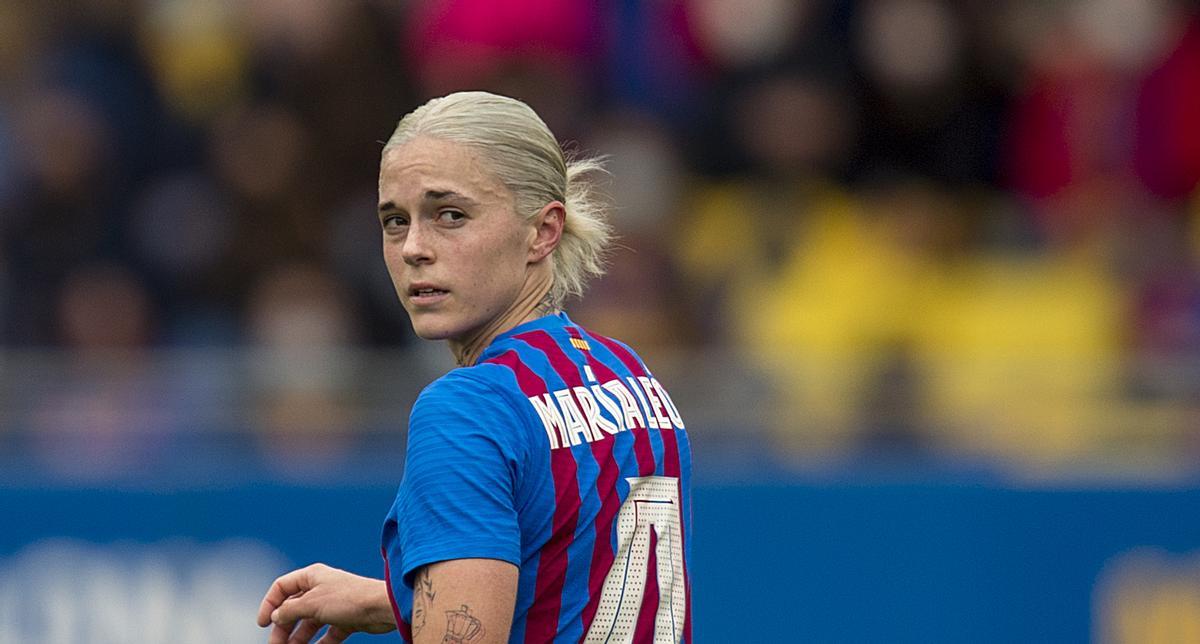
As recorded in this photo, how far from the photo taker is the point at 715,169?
8578 mm

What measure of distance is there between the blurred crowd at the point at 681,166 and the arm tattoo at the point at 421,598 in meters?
4.75

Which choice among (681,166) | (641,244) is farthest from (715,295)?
(681,166)

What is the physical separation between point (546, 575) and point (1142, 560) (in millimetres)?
4609

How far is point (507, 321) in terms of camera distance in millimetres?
3199

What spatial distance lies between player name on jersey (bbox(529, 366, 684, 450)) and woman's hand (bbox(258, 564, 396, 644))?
0.42 metres

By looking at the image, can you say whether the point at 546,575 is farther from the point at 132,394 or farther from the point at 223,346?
the point at 223,346

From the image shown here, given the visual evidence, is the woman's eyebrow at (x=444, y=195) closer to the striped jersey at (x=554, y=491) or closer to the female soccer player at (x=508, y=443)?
the female soccer player at (x=508, y=443)

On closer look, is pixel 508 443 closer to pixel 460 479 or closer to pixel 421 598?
pixel 460 479

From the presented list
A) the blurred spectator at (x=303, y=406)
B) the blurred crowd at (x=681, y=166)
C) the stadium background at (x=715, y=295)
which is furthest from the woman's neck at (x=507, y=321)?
the blurred crowd at (x=681, y=166)

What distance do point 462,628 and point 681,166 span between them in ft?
19.7

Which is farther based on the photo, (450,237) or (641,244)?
(641,244)

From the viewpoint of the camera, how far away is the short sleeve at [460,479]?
9.17 feet

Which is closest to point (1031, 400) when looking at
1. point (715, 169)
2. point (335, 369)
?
point (715, 169)

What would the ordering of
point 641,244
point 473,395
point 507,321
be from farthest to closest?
1. point 641,244
2. point 507,321
3. point 473,395
